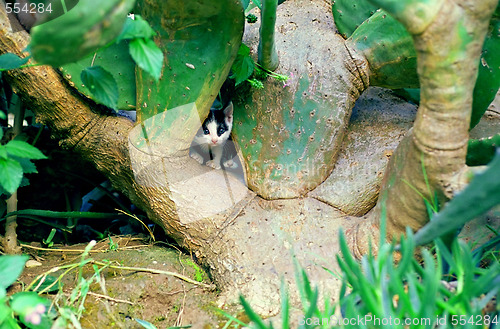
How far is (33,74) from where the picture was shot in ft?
5.12

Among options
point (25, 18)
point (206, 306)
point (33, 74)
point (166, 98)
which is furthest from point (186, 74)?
point (206, 306)

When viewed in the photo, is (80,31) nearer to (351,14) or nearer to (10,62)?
(10,62)

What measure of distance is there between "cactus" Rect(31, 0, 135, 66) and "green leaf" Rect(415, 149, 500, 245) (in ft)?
2.37

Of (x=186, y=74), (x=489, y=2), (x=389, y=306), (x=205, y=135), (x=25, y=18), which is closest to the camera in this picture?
(x=389, y=306)

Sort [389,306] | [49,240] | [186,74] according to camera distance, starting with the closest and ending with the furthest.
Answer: [389,306]
[186,74]
[49,240]

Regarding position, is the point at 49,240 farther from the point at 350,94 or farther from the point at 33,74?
the point at 350,94

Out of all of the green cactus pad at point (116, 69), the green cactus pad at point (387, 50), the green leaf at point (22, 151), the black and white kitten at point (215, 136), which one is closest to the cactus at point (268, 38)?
the green cactus pad at point (387, 50)

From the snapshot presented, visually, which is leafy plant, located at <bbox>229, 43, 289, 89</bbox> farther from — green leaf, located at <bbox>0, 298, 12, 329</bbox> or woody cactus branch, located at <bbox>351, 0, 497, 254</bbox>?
green leaf, located at <bbox>0, 298, 12, 329</bbox>

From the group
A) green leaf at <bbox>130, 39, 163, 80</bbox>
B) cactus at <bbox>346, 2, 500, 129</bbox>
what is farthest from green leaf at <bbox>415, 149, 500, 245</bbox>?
cactus at <bbox>346, 2, 500, 129</bbox>

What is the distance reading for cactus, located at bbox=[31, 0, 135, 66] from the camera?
83 centimetres

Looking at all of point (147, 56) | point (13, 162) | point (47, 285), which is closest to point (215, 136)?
point (47, 285)

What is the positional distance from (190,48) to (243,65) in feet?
0.65

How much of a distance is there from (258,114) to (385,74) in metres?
0.48

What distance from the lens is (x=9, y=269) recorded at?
3.40 ft
